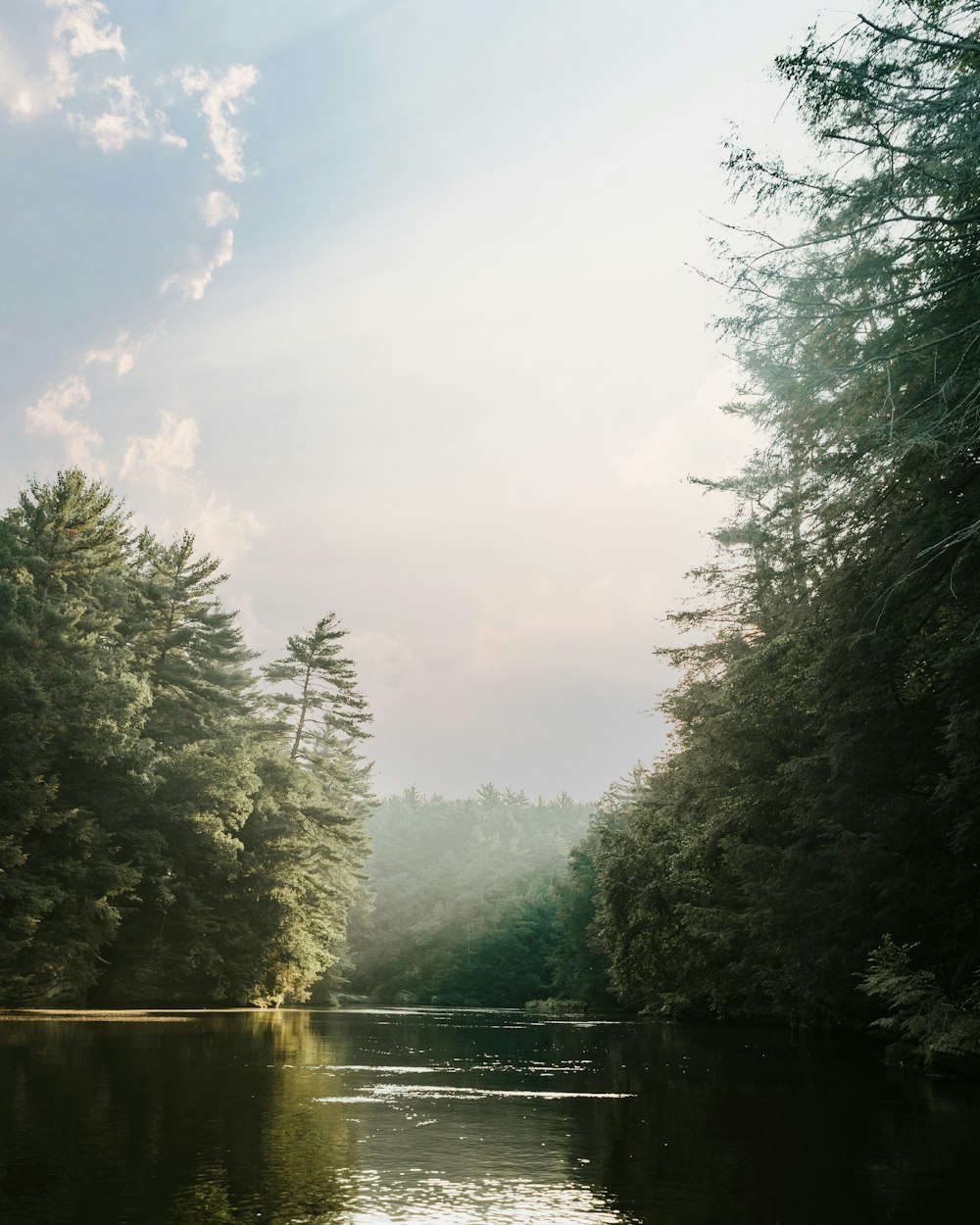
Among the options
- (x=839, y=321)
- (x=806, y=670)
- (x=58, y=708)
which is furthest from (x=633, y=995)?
(x=839, y=321)

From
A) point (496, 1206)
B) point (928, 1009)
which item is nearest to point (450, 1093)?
point (496, 1206)

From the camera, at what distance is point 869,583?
55.5ft

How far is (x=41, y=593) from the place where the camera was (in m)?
38.5

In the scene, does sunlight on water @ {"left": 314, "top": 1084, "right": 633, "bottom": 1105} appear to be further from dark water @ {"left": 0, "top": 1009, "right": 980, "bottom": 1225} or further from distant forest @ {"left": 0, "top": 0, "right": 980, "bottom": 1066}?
distant forest @ {"left": 0, "top": 0, "right": 980, "bottom": 1066}

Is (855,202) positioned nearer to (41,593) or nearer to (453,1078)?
(453,1078)

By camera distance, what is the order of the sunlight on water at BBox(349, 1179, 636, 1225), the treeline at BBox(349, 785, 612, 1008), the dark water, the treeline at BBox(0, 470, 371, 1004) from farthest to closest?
1. the treeline at BBox(349, 785, 612, 1008)
2. the treeline at BBox(0, 470, 371, 1004)
3. the dark water
4. the sunlight on water at BBox(349, 1179, 636, 1225)

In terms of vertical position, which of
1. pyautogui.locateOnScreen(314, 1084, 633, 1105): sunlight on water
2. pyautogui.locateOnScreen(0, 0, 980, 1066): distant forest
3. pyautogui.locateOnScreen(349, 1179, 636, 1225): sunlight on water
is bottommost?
pyautogui.locateOnScreen(314, 1084, 633, 1105): sunlight on water

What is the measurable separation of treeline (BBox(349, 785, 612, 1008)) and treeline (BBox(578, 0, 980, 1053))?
1960 inches

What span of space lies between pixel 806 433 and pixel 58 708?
26.6m

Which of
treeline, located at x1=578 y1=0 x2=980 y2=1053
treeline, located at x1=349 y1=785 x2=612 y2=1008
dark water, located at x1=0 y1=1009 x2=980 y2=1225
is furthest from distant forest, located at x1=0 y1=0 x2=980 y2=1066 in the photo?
treeline, located at x1=349 y1=785 x2=612 y2=1008

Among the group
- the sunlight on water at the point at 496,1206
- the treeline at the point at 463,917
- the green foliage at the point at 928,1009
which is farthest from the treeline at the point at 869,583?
the treeline at the point at 463,917

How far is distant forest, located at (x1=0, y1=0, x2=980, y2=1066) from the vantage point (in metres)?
13.5

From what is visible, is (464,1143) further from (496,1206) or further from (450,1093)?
(450,1093)

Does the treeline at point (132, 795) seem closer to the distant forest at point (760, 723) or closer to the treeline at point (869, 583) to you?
the distant forest at point (760, 723)
